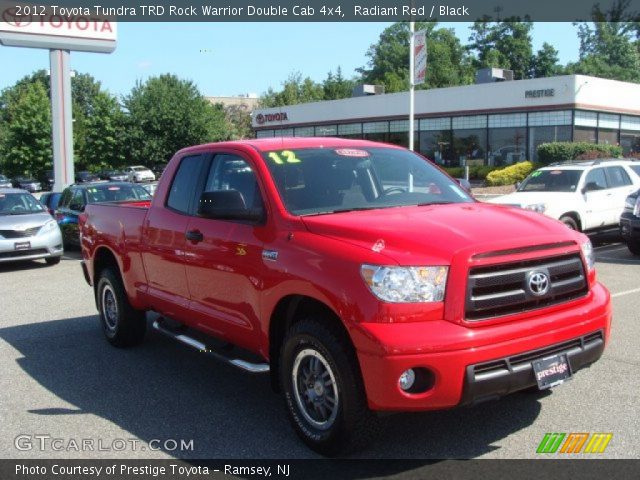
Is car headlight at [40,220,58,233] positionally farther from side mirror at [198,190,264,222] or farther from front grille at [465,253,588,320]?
front grille at [465,253,588,320]

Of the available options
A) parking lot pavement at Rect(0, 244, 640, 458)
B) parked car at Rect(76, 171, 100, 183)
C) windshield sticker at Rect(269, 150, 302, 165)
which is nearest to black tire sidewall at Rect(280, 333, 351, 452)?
parking lot pavement at Rect(0, 244, 640, 458)

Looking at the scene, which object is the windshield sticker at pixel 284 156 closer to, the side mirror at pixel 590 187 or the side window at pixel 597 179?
the side mirror at pixel 590 187

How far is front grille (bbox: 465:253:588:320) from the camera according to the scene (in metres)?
3.83

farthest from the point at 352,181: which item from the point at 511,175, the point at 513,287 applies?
the point at 511,175

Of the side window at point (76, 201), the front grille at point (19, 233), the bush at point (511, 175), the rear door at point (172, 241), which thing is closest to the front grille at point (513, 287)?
the rear door at point (172, 241)

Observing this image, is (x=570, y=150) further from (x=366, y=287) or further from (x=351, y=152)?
(x=366, y=287)

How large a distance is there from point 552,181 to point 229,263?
1029cm

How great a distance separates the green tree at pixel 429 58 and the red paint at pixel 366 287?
76201 mm

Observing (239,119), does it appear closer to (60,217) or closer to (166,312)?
(60,217)

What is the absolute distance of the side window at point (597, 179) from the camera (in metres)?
13.3

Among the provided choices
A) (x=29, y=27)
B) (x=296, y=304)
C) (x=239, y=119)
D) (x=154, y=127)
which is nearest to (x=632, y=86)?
(x=29, y=27)

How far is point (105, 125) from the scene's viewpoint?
5353cm

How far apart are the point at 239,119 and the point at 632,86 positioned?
160 ft

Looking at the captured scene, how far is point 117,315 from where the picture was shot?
22.6 ft
